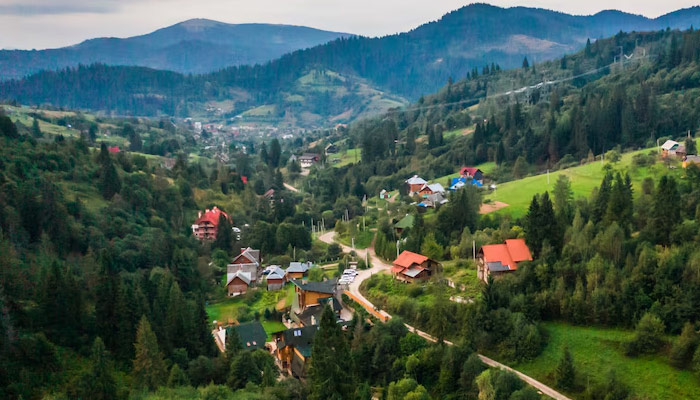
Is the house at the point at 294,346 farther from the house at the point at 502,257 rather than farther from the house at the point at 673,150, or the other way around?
the house at the point at 673,150

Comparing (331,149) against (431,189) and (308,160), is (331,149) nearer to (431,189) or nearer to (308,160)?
(308,160)

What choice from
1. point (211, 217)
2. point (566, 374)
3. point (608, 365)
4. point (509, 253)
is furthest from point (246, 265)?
point (608, 365)

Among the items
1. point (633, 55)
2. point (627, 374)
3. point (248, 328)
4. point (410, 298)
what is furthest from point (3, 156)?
point (633, 55)

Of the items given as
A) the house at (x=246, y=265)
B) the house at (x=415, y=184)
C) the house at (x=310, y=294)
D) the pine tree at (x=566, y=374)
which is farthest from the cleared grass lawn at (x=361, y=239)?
the pine tree at (x=566, y=374)

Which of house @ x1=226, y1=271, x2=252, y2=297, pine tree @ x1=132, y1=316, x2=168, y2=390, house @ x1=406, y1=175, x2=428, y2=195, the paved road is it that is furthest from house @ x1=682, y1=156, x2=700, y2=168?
pine tree @ x1=132, y1=316, x2=168, y2=390

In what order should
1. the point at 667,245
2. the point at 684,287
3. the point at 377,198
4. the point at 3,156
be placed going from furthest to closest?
1. the point at 377,198
2. the point at 3,156
3. the point at 667,245
4. the point at 684,287

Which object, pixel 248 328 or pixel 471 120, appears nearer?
pixel 248 328

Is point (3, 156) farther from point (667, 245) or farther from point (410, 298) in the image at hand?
point (667, 245)

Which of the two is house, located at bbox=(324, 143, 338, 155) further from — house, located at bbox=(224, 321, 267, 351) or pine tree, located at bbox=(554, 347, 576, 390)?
pine tree, located at bbox=(554, 347, 576, 390)

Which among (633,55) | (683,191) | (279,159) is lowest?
(279,159)
